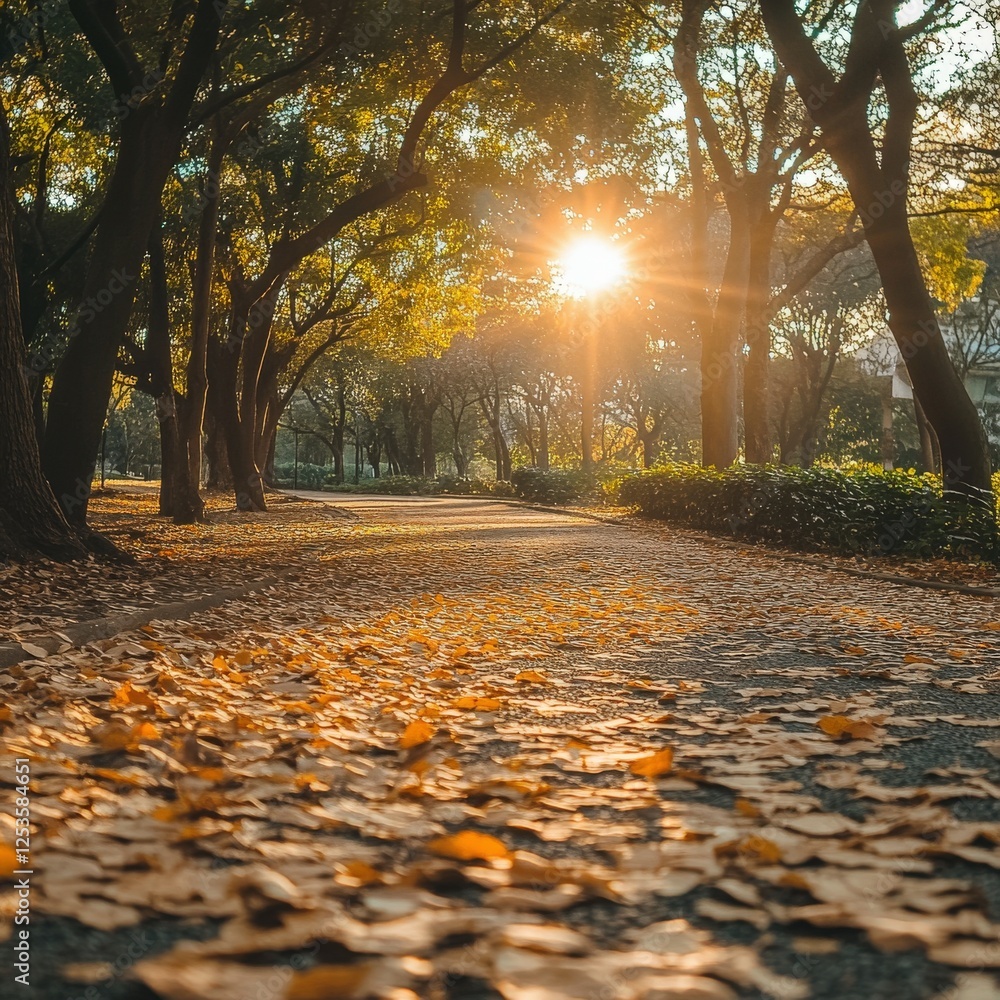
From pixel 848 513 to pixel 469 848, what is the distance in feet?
41.5

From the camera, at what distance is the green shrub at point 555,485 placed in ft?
117

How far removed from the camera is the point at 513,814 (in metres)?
3.37

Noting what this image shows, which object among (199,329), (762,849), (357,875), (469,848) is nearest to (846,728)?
(762,849)

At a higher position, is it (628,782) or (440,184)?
(440,184)

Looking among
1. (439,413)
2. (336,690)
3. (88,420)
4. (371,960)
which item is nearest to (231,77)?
(88,420)

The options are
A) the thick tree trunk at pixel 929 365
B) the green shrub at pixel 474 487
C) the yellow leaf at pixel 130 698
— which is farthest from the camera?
the green shrub at pixel 474 487

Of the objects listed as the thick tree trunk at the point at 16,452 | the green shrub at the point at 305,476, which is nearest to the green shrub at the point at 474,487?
the green shrub at the point at 305,476

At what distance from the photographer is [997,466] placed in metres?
42.3

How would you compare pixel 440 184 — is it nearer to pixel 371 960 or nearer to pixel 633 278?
pixel 633 278

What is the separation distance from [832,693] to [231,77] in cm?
1658

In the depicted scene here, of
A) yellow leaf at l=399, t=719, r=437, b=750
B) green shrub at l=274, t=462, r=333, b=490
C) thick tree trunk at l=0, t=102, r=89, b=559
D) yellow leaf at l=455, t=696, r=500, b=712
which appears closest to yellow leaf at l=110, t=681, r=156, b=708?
yellow leaf at l=399, t=719, r=437, b=750

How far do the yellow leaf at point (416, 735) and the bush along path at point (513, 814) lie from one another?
3 centimetres

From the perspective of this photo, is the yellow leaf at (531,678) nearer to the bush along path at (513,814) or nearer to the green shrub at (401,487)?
the bush along path at (513,814)

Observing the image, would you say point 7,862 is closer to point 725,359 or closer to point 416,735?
point 416,735
